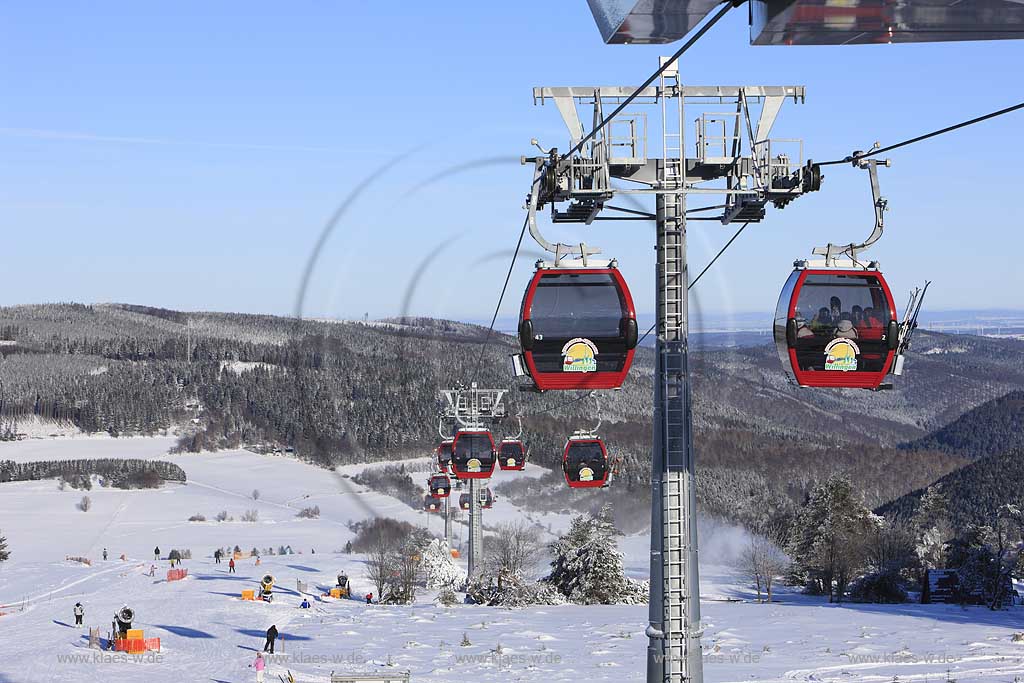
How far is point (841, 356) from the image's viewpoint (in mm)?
11445

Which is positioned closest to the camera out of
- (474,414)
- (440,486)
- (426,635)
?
(426,635)

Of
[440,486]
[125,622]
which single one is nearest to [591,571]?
[440,486]

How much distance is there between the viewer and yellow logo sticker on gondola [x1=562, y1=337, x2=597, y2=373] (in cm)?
1231

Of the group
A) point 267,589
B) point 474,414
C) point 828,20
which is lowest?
point 267,589

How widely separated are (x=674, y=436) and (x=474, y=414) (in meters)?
30.0

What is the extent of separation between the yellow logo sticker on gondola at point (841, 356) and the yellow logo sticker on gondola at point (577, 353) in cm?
225

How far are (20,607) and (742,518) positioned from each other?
88920 mm

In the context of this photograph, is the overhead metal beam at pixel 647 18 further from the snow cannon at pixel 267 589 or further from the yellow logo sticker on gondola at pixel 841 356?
the snow cannon at pixel 267 589

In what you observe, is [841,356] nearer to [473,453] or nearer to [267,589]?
[473,453]

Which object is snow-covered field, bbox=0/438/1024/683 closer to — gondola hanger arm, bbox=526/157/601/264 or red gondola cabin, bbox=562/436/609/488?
red gondola cabin, bbox=562/436/609/488

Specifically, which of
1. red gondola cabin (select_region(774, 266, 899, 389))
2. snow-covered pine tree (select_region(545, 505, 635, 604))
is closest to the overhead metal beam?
red gondola cabin (select_region(774, 266, 899, 389))

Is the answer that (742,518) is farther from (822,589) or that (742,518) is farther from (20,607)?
(20,607)

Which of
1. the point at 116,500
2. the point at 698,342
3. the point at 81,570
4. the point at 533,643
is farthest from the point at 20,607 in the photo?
the point at 116,500

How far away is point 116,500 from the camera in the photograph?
12156 centimetres
